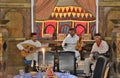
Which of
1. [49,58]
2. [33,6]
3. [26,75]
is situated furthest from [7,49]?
[26,75]

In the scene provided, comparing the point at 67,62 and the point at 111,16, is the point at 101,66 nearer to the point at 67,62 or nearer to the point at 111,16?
the point at 67,62

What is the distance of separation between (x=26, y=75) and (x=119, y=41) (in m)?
4.45

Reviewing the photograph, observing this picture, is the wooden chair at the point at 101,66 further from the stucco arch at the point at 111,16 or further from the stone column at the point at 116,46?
the stucco arch at the point at 111,16

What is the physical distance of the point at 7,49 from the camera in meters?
9.98

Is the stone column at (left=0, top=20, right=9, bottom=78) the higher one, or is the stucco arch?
the stucco arch

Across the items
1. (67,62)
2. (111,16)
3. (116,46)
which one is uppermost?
(111,16)

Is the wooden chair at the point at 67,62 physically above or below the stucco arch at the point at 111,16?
below

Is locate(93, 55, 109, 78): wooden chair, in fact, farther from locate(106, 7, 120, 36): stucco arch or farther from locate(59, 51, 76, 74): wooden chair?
locate(106, 7, 120, 36): stucco arch

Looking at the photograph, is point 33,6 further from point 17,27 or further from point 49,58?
point 49,58

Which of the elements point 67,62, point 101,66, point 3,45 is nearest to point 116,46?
point 3,45

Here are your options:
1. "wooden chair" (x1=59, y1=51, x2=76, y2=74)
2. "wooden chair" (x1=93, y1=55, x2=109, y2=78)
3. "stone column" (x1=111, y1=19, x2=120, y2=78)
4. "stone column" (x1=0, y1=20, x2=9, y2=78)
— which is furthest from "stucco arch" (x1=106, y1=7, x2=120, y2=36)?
"wooden chair" (x1=93, y1=55, x2=109, y2=78)

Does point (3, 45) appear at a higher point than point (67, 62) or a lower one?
higher

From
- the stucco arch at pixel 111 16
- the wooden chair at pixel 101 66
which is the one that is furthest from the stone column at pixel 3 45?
the wooden chair at pixel 101 66

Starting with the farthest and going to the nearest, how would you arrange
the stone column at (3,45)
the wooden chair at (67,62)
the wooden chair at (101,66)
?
the stone column at (3,45) < the wooden chair at (67,62) < the wooden chair at (101,66)
